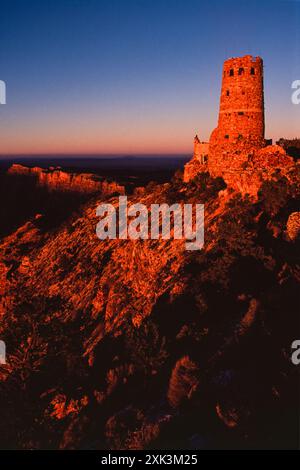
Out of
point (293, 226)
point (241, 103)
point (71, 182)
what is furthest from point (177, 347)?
point (71, 182)

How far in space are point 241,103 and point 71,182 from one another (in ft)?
164

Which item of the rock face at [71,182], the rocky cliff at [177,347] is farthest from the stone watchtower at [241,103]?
the rock face at [71,182]

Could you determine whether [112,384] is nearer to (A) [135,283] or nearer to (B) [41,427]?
(B) [41,427]

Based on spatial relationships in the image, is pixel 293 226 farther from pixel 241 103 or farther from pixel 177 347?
pixel 241 103

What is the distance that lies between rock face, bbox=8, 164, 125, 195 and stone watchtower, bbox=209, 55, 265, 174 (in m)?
23.0

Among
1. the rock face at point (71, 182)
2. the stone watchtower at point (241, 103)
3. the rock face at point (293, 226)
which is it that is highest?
the stone watchtower at point (241, 103)

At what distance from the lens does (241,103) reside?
105 feet

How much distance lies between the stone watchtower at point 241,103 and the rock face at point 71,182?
907 inches

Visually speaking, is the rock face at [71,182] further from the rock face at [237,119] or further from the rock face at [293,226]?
the rock face at [293,226]

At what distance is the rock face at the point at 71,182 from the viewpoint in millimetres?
64025

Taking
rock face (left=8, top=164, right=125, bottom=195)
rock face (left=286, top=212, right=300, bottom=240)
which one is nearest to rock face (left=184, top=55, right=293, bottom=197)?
rock face (left=286, top=212, right=300, bottom=240)

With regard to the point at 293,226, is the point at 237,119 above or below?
above
